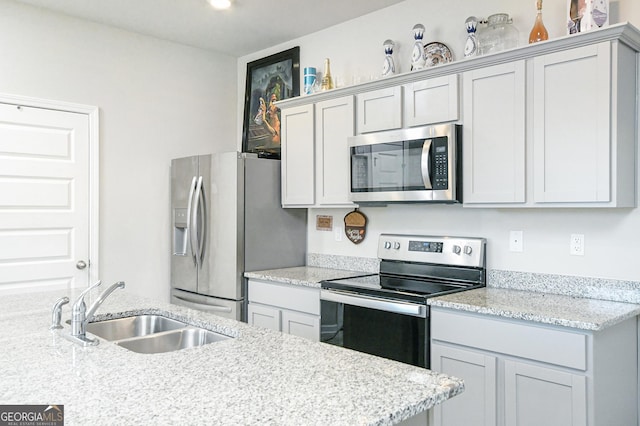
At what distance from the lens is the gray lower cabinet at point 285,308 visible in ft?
10.6

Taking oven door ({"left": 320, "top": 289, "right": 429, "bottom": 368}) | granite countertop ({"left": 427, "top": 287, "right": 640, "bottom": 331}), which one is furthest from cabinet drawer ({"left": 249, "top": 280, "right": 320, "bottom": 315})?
granite countertop ({"left": 427, "top": 287, "right": 640, "bottom": 331})

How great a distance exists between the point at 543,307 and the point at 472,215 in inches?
33.3

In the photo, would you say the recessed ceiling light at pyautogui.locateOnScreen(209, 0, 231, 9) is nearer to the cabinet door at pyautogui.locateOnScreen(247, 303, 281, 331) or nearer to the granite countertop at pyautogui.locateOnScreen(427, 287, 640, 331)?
the cabinet door at pyautogui.locateOnScreen(247, 303, 281, 331)

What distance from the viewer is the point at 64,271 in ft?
11.9

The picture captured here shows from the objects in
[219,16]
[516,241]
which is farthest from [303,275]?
[219,16]

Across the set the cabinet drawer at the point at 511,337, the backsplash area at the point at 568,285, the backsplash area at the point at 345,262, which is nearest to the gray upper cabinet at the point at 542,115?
the backsplash area at the point at 568,285

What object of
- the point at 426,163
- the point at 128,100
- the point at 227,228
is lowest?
the point at 227,228

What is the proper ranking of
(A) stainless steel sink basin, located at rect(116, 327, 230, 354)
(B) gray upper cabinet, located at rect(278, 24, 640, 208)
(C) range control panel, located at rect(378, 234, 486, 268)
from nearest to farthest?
(A) stainless steel sink basin, located at rect(116, 327, 230, 354), (B) gray upper cabinet, located at rect(278, 24, 640, 208), (C) range control panel, located at rect(378, 234, 486, 268)

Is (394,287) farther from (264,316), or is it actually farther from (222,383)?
(222,383)

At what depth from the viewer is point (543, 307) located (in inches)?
90.8

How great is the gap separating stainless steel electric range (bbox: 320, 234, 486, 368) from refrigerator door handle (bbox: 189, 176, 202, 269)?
1.16 m

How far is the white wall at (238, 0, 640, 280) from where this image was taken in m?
2.48

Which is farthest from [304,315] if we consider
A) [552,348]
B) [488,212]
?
[552,348]

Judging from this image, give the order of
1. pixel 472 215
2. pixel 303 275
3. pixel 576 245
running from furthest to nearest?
Result: pixel 303 275, pixel 472 215, pixel 576 245
